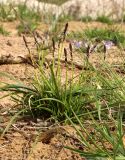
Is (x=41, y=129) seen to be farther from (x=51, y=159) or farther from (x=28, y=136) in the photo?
(x=51, y=159)

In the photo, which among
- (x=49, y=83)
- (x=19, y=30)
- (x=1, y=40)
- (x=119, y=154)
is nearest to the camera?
(x=119, y=154)

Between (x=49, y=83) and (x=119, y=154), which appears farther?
(x=49, y=83)

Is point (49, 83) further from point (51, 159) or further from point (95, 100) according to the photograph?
point (51, 159)

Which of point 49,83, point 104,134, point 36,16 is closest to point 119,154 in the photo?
point 104,134

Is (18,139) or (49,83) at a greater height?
(49,83)

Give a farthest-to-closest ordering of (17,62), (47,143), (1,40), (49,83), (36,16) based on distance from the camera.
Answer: (36,16) < (1,40) < (17,62) < (49,83) < (47,143)

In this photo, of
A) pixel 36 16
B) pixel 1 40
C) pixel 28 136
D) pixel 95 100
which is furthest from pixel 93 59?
pixel 36 16

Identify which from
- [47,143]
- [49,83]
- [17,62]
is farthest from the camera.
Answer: [17,62]

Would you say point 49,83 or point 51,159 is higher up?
point 49,83

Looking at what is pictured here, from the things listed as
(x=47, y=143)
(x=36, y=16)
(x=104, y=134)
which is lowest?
(x=36, y=16)
